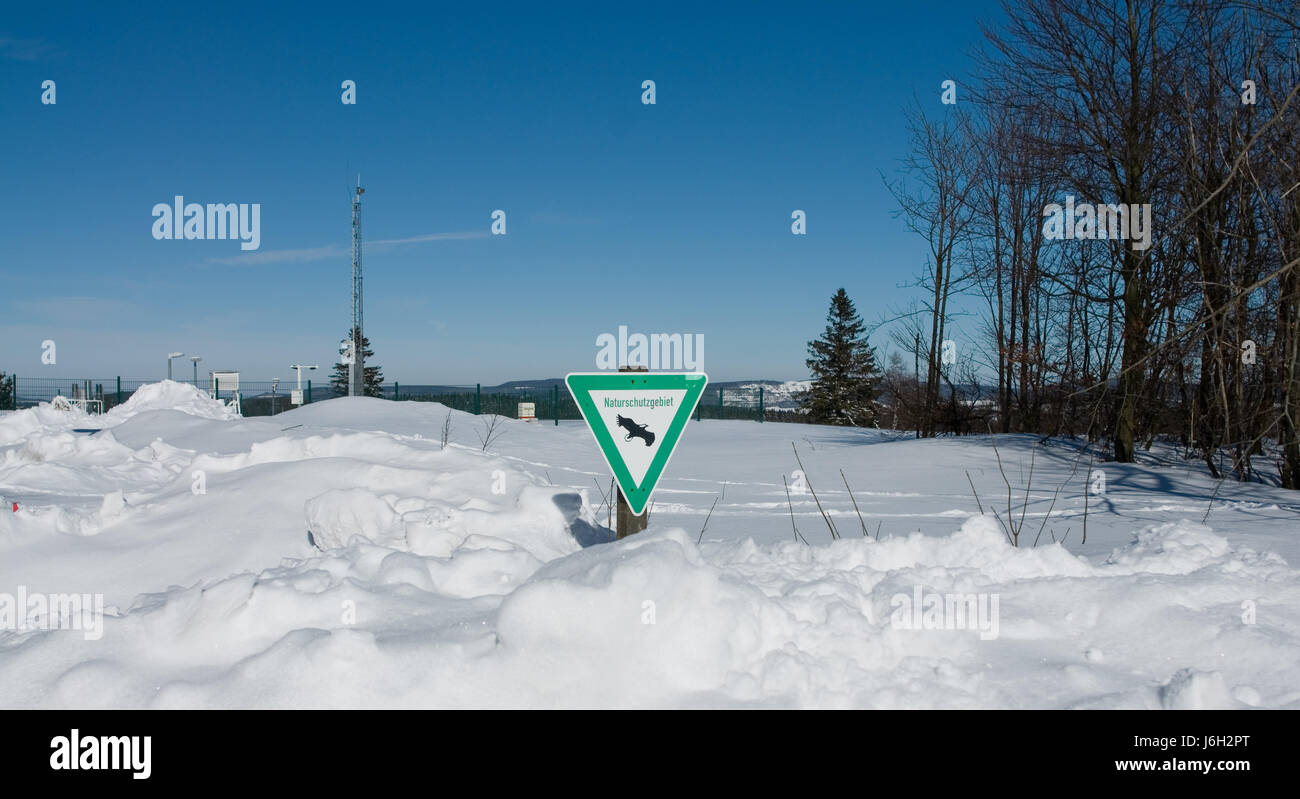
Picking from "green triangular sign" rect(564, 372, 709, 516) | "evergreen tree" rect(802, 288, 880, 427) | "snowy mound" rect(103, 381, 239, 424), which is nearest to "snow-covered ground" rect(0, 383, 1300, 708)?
"green triangular sign" rect(564, 372, 709, 516)

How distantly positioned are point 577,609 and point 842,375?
47623 millimetres

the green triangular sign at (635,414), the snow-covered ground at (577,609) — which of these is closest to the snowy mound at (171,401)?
the snow-covered ground at (577,609)

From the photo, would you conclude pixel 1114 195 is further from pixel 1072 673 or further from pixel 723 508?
pixel 1072 673

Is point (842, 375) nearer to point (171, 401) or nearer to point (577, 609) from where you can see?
point (171, 401)

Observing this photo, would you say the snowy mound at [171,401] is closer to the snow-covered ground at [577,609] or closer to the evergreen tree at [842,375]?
the snow-covered ground at [577,609]

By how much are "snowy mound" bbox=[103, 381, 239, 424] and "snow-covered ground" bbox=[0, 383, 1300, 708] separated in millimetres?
18450

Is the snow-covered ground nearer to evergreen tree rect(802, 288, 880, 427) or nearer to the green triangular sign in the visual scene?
the green triangular sign

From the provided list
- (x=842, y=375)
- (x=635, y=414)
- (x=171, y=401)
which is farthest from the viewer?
(x=842, y=375)

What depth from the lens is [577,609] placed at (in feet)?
10.6

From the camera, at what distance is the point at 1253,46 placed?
1194 cm

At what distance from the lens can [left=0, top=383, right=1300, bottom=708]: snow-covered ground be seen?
2.97m

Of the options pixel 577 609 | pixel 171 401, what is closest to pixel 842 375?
pixel 171 401
